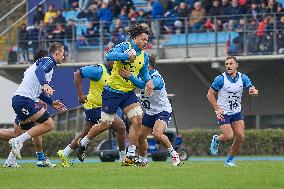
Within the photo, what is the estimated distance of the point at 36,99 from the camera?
1961 cm

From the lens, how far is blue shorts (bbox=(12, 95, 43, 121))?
1931 centimetres

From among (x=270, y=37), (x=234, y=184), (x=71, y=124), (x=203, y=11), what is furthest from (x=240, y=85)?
(x=71, y=124)

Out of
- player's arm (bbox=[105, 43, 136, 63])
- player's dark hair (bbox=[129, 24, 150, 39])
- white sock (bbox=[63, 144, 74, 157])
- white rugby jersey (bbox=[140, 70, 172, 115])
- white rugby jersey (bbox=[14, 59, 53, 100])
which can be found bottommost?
white sock (bbox=[63, 144, 74, 157])

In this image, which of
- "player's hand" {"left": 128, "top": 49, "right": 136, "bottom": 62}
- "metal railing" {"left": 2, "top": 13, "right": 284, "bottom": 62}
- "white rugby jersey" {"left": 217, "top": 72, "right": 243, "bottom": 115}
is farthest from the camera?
"metal railing" {"left": 2, "top": 13, "right": 284, "bottom": 62}

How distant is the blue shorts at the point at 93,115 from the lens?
21.9 metres

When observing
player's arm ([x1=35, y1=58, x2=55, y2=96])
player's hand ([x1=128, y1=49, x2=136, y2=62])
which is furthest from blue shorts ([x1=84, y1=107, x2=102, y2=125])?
player's hand ([x1=128, y1=49, x2=136, y2=62])

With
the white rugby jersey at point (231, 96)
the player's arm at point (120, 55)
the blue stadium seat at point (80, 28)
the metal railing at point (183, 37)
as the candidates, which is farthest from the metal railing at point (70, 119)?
the player's arm at point (120, 55)

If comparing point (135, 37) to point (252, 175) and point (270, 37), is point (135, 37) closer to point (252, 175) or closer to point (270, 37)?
point (252, 175)

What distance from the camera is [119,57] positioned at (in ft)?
60.3

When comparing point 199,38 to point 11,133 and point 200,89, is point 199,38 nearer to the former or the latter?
point 200,89

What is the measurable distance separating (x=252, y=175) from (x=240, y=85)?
5620 millimetres

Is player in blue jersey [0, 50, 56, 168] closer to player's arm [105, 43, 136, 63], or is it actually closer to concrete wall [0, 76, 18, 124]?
player's arm [105, 43, 136, 63]

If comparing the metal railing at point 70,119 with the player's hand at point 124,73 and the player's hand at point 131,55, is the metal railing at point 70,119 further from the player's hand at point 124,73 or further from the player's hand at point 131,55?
the player's hand at point 131,55

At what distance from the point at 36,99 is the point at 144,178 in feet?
16.9
